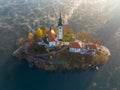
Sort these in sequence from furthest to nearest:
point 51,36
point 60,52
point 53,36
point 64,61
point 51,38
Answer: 1. point 53,36
2. point 51,36
3. point 51,38
4. point 60,52
5. point 64,61

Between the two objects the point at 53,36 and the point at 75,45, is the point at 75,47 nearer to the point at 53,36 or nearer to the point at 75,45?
the point at 75,45

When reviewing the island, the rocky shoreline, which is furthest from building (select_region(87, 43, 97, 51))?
the rocky shoreline

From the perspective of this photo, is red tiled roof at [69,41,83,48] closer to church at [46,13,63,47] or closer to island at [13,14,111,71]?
island at [13,14,111,71]

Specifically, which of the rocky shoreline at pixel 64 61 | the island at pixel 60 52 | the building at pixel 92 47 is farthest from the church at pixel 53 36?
the building at pixel 92 47

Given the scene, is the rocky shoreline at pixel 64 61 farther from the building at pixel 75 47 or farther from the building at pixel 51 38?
the building at pixel 51 38

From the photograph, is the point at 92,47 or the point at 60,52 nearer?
the point at 60,52

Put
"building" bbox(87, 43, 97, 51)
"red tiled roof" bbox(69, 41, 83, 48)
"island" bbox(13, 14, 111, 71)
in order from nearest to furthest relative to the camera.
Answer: "island" bbox(13, 14, 111, 71) < "red tiled roof" bbox(69, 41, 83, 48) < "building" bbox(87, 43, 97, 51)

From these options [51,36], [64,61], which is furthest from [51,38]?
[64,61]

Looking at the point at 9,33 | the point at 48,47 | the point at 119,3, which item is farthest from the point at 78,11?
the point at 48,47
